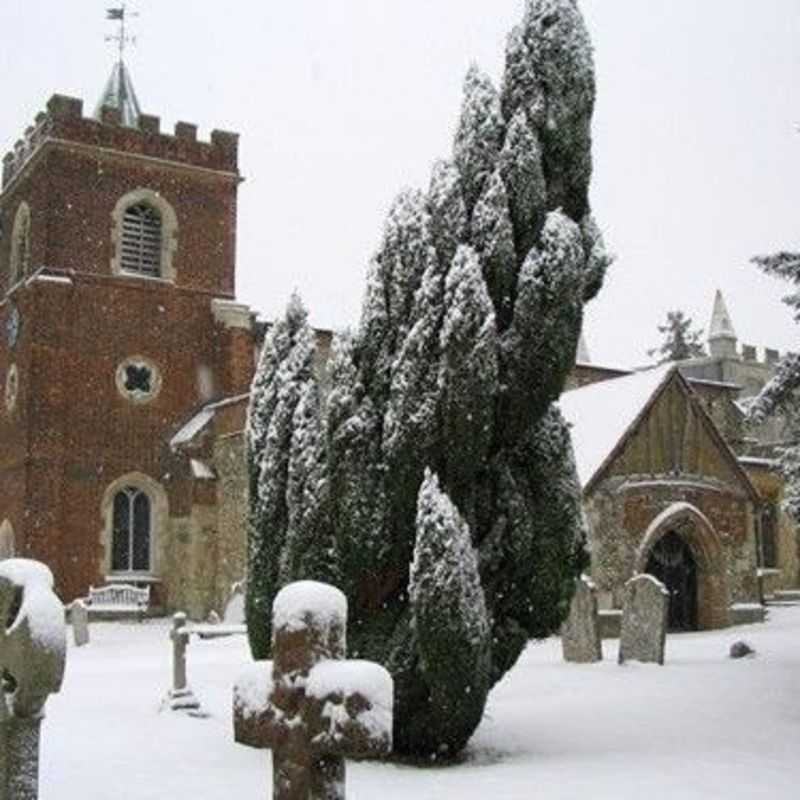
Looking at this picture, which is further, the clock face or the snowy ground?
the clock face

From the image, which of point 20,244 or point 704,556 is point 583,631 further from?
point 20,244

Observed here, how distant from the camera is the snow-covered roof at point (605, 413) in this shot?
21.9 meters

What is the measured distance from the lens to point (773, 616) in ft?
82.1

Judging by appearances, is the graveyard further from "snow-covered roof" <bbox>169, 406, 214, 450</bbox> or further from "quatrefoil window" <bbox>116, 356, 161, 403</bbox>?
"quatrefoil window" <bbox>116, 356, 161, 403</bbox>

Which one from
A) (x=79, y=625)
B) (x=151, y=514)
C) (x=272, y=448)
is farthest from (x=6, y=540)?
(x=272, y=448)

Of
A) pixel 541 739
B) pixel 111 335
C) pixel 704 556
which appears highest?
pixel 111 335

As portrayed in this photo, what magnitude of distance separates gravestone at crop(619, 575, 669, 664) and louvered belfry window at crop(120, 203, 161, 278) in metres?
18.8

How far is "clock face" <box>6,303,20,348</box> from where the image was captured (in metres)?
30.3

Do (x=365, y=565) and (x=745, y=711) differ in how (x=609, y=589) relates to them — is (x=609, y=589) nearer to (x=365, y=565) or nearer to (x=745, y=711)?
(x=745, y=711)

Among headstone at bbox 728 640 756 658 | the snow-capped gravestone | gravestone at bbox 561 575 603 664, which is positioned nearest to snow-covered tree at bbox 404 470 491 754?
the snow-capped gravestone

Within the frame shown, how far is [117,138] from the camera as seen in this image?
3075 centimetres

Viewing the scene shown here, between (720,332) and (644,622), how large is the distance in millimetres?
44015

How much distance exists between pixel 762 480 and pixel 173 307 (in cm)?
1648

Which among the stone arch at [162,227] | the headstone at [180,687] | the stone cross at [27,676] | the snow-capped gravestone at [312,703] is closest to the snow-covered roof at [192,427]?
the stone arch at [162,227]
